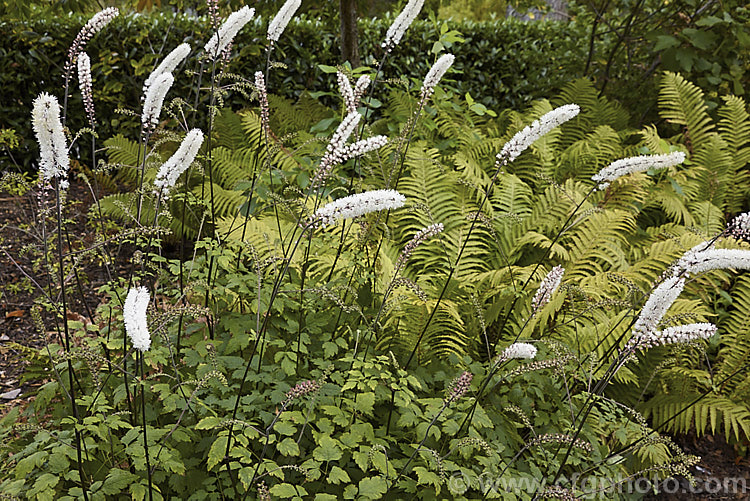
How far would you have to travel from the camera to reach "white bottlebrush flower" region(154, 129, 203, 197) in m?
1.52

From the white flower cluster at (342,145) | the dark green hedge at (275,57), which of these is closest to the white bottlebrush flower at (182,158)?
the white flower cluster at (342,145)

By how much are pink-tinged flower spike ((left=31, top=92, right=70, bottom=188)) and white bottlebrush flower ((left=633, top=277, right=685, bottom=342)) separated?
1590mm

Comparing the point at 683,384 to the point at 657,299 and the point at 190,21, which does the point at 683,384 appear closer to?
the point at 657,299

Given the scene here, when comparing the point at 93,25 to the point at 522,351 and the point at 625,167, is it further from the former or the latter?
the point at 625,167

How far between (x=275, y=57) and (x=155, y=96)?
16.1 feet

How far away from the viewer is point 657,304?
1447 millimetres

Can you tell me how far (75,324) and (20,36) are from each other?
502cm

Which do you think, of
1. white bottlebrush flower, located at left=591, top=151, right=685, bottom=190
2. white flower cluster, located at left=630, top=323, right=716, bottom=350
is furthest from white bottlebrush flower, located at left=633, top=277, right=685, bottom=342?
white bottlebrush flower, located at left=591, top=151, right=685, bottom=190

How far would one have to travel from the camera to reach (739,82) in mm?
5281

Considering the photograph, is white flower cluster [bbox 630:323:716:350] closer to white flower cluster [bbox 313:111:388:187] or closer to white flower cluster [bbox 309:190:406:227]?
white flower cluster [bbox 309:190:406:227]

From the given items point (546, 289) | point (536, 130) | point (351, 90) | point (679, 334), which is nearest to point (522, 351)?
point (546, 289)

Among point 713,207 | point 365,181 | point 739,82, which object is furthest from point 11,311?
point 739,82

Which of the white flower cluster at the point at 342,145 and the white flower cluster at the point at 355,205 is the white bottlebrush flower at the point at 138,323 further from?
the white flower cluster at the point at 342,145

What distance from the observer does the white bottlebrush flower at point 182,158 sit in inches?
59.9
